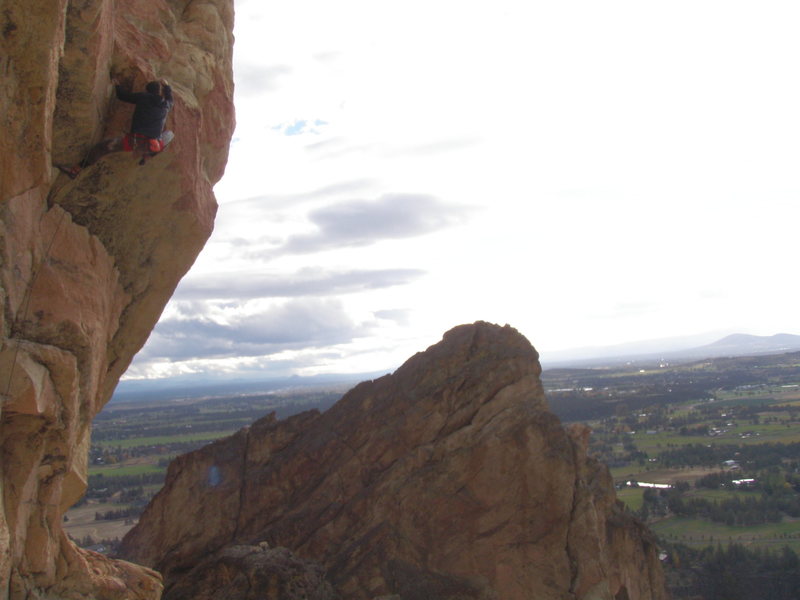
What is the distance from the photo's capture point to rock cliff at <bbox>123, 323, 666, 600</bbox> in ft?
72.9

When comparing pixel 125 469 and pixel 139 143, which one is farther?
pixel 125 469

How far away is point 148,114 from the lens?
45.0 ft

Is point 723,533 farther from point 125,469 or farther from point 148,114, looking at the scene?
point 125,469

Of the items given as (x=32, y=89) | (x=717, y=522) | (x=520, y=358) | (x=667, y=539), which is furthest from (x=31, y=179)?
(x=717, y=522)

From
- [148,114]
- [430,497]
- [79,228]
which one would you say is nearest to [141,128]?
[148,114]

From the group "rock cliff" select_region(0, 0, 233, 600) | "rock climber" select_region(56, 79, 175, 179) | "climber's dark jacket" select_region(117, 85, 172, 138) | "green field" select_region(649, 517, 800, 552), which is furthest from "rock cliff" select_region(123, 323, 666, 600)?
"green field" select_region(649, 517, 800, 552)

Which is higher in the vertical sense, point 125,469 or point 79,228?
point 79,228

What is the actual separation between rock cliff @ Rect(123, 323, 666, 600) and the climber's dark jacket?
503 inches

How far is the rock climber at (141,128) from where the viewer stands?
537 inches

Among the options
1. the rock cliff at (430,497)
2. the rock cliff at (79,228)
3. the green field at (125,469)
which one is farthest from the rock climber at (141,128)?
the green field at (125,469)

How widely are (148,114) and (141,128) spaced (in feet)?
0.96

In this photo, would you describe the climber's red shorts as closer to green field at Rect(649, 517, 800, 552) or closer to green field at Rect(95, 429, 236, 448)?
green field at Rect(649, 517, 800, 552)

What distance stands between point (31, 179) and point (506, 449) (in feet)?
53.6

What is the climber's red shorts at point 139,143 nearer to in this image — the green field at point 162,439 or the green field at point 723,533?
the green field at point 723,533
